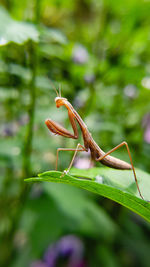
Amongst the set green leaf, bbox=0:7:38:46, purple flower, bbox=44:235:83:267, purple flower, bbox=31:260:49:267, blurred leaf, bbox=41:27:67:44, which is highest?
blurred leaf, bbox=41:27:67:44

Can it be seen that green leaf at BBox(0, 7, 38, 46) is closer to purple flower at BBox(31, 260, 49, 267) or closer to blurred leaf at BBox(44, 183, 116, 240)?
blurred leaf at BBox(44, 183, 116, 240)

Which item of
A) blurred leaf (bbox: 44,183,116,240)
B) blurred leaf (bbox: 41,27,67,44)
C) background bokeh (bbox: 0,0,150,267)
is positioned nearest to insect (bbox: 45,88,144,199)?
background bokeh (bbox: 0,0,150,267)

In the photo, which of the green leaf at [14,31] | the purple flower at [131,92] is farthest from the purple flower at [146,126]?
the green leaf at [14,31]

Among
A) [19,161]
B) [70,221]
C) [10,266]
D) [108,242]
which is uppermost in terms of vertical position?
[19,161]

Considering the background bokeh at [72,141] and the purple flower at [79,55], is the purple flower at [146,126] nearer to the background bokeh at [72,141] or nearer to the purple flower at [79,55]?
the background bokeh at [72,141]

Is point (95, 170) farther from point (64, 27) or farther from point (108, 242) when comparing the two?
point (64, 27)

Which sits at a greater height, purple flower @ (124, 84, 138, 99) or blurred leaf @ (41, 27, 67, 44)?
blurred leaf @ (41, 27, 67, 44)

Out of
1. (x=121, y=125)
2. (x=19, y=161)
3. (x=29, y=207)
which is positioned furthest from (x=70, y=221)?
(x=121, y=125)
